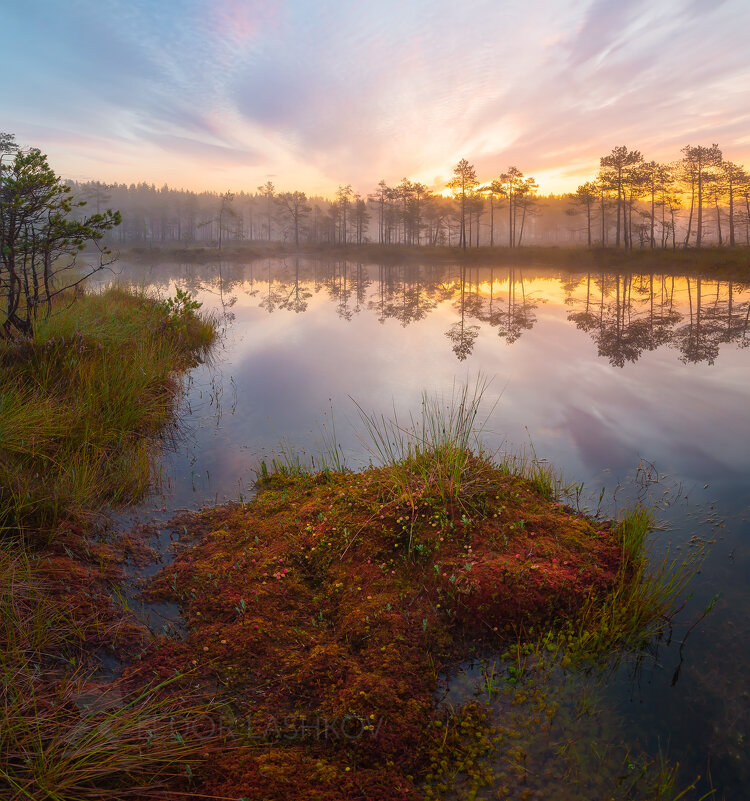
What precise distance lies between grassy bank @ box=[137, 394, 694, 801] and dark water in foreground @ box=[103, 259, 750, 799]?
23cm

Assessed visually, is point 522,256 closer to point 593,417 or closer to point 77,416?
point 593,417

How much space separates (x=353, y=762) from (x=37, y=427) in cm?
528

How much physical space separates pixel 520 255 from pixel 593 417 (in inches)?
2126

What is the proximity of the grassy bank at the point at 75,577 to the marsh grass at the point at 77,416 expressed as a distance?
0.02 m

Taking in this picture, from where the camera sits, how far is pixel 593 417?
8.99m

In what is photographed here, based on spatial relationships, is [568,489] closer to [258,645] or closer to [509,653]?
[509,653]

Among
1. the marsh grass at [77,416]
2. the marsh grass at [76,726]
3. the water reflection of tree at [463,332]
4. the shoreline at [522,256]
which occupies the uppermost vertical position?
the shoreline at [522,256]

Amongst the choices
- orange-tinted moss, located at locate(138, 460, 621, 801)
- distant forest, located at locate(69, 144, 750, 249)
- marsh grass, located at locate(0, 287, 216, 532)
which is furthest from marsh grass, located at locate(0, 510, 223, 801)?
distant forest, located at locate(69, 144, 750, 249)

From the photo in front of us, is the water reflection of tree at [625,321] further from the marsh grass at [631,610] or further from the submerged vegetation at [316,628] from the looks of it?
the submerged vegetation at [316,628]

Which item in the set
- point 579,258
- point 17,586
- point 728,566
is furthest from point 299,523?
point 579,258

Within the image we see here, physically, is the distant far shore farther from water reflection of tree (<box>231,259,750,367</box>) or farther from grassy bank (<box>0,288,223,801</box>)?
grassy bank (<box>0,288,223,801</box>)

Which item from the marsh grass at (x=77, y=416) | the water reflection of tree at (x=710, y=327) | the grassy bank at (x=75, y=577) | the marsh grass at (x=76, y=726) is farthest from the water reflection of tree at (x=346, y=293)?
the marsh grass at (x=76, y=726)

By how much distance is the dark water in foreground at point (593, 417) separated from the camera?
11.3ft

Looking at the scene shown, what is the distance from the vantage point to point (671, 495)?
6289mm
